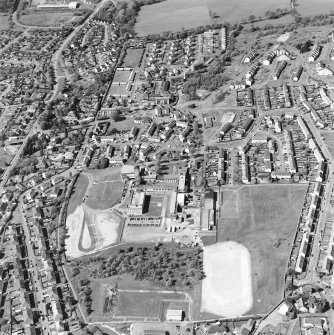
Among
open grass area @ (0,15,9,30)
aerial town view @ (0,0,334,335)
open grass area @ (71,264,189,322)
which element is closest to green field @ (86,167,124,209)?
aerial town view @ (0,0,334,335)

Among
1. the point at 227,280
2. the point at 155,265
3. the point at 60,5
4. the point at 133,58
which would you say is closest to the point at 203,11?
the point at 133,58

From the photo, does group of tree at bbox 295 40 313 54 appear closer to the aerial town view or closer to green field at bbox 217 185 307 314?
the aerial town view

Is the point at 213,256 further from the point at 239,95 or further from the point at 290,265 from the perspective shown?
the point at 239,95

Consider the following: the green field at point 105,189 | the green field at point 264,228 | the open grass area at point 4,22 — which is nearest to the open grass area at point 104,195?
the green field at point 105,189

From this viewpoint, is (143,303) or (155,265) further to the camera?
(155,265)

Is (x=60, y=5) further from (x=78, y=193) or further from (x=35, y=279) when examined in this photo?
(x=35, y=279)

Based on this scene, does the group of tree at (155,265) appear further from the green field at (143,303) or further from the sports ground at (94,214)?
the sports ground at (94,214)
